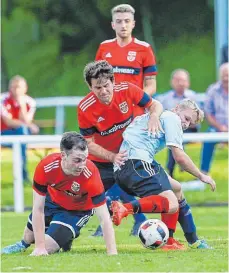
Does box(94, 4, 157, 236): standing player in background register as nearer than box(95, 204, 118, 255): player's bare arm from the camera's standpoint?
No

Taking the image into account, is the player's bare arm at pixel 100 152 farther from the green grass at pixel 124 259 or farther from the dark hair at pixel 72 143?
the dark hair at pixel 72 143

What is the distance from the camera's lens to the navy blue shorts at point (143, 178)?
368 inches

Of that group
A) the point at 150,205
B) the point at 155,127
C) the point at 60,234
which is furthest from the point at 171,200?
the point at 60,234

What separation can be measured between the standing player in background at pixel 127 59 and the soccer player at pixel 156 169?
1.47 metres

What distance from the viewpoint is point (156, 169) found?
9453 mm

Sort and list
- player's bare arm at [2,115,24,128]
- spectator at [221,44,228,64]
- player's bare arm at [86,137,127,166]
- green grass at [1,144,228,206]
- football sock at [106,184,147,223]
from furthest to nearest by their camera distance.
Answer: spectator at [221,44,228,64], player's bare arm at [2,115,24,128], green grass at [1,144,228,206], football sock at [106,184,147,223], player's bare arm at [86,137,127,166]

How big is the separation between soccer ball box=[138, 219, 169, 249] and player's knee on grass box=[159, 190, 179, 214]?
19 cm

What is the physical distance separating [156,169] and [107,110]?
767 mm

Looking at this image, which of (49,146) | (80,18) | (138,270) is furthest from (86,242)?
(80,18)

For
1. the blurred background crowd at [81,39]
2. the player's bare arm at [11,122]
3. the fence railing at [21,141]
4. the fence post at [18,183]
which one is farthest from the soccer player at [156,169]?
the blurred background crowd at [81,39]

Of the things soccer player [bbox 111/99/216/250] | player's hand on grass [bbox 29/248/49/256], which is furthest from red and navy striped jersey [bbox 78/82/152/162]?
player's hand on grass [bbox 29/248/49/256]

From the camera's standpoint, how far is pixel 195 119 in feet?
30.8

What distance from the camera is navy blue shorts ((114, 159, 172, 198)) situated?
9.35 meters

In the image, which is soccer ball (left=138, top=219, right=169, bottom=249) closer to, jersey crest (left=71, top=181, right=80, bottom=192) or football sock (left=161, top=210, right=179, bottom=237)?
football sock (left=161, top=210, right=179, bottom=237)
